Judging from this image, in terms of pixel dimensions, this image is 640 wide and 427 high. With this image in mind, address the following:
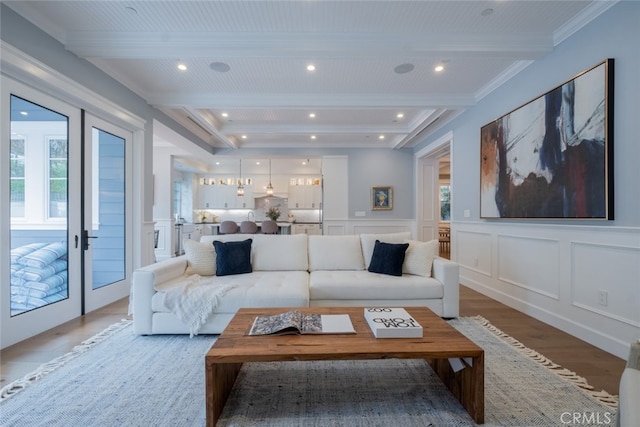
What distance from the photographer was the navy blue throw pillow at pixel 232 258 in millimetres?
3100

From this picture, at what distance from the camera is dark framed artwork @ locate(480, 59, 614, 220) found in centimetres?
229

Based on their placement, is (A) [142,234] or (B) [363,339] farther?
(A) [142,234]

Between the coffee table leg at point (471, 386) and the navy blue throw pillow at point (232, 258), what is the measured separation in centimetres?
217

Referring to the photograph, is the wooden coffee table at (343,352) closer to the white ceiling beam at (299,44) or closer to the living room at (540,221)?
the living room at (540,221)

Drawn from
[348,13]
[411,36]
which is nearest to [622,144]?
[411,36]

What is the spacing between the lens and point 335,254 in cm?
343

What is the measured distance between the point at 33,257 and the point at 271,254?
214cm

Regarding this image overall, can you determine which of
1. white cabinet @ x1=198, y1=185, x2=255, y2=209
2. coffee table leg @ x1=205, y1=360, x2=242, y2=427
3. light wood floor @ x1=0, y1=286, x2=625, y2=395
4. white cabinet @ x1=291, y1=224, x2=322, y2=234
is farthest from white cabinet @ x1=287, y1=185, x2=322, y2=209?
coffee table leg @ x1=205, y1=360, x2=242, y2=427

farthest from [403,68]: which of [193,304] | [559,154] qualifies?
[193,304]

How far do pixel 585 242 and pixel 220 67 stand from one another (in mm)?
4010

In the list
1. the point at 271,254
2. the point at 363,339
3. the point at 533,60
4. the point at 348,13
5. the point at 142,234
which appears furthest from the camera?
the point at 142,234

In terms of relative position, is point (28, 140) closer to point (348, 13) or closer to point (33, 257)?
point (33, 257)

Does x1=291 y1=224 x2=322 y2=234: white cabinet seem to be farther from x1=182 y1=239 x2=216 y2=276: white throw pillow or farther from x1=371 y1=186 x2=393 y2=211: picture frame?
x1=182 y1=239 x2=216 y2=276: white throw pillow

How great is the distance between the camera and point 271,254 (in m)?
3.38
